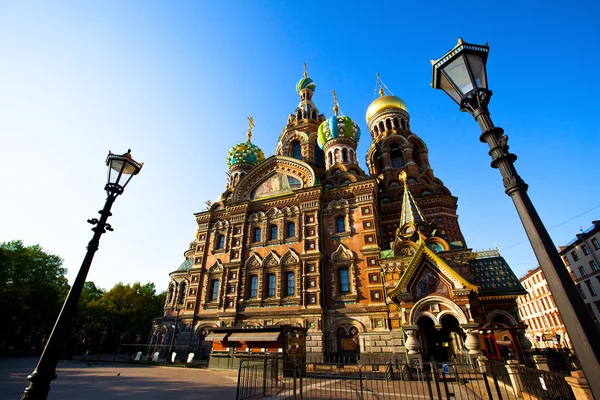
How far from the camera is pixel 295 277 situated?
2123 centimetres

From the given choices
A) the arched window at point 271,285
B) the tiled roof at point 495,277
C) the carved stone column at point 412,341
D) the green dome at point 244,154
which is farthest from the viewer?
the green dome at point 244,154

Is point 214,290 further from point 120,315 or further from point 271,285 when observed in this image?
point 120,315

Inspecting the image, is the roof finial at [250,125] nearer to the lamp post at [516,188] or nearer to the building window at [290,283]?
the building window at [290,283]

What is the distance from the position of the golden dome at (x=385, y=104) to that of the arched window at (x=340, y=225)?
16.6 metres

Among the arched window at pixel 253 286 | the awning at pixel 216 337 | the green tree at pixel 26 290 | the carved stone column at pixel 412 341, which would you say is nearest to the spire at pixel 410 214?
the carved stone column at pixel 412 341

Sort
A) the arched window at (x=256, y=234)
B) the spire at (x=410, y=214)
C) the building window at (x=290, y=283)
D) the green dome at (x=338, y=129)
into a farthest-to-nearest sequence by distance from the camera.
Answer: the green dome at (x=338, y=129)
the arched window at (x=256, y=234)
the building window at (x=290, y=283)
the spire at (x=410, y=214)

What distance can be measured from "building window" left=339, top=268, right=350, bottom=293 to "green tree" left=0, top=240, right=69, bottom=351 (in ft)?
85.0

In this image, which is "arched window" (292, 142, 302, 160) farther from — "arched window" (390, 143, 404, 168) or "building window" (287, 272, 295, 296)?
"building window" (287, 272, 295, 296)

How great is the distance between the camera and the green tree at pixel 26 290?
24859 mm

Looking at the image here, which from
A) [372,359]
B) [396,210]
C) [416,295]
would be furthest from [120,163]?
[396,210]

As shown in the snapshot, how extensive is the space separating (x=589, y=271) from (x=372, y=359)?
31.1 metres

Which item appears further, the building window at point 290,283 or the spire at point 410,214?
the building window at point 290,283

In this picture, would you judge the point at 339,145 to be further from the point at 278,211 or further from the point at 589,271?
the point at 589,271

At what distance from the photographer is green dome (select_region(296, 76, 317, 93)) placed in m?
37.6
